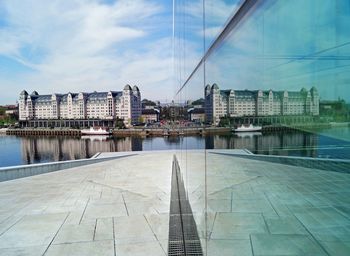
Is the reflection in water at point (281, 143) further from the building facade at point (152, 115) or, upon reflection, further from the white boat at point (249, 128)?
the building facade at point (152, 115)

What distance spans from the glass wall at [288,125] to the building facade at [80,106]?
68320mm

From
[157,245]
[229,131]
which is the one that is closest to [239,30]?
[229,131]

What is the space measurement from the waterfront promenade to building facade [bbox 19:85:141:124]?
2417 inches

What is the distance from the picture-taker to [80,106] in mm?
71188

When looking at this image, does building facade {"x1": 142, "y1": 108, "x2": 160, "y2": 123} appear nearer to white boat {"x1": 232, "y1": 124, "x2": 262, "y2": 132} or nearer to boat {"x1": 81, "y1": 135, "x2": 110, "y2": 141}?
boat {"x1": 81, "y1": 135, "x2": 110, "y2": 141}

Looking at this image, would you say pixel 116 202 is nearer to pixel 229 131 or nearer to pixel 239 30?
pixel 229 131

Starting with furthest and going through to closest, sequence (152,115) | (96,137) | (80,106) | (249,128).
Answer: (80,106) < (96,137) < (152,115) < (249,128)

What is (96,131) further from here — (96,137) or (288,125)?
(288,125)

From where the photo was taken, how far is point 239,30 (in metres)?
1.28

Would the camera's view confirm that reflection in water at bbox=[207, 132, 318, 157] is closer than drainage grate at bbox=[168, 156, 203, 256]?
Yes

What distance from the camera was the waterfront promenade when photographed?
0.73 metres

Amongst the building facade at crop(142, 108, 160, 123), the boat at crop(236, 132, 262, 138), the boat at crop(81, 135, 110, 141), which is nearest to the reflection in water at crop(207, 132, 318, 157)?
the boat at crop(236, 132, 262, 138)

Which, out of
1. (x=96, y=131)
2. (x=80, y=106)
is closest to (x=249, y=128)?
(x=96, y=131)

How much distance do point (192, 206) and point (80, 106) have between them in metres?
71.7
